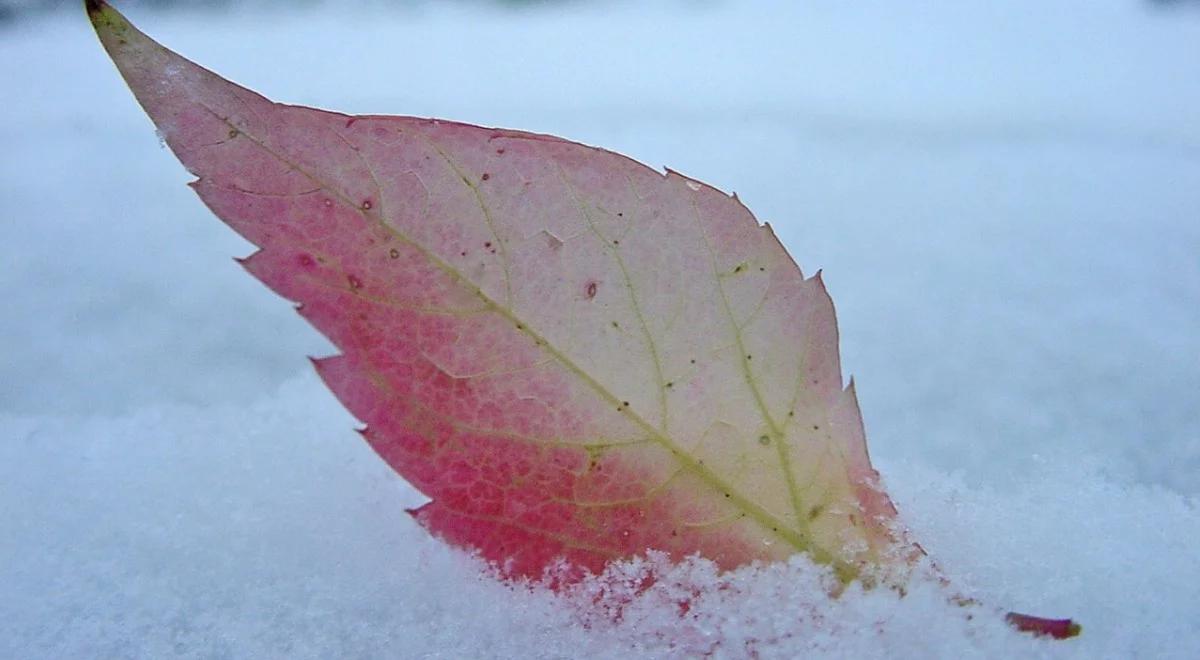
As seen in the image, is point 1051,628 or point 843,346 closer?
point 1051,628

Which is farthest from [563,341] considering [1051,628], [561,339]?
[1051,628]

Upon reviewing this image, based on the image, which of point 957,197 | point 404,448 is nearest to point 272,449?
point 404,448

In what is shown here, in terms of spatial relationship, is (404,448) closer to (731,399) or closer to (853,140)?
(731,399)

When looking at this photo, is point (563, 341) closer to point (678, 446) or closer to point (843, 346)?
point (678, 446)

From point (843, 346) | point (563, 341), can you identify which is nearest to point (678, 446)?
point (563, 341)
